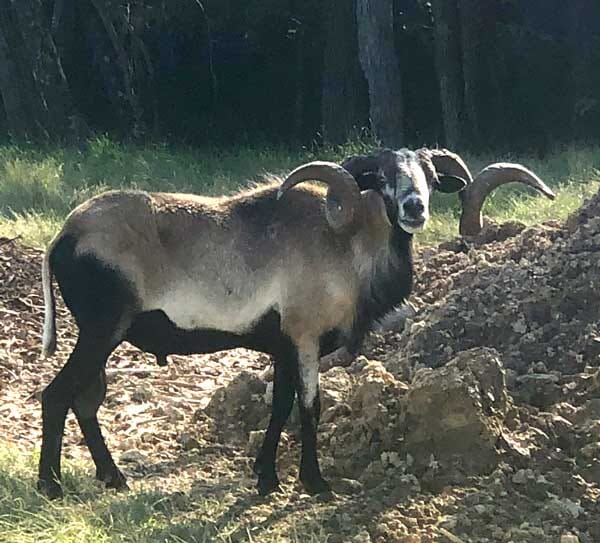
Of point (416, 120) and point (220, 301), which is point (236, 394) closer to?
point (220, 301)

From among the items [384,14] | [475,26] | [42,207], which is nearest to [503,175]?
[42,207]

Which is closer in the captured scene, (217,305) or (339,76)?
(217,305)

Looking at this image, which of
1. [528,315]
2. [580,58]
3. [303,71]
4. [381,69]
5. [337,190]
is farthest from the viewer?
[303,71]

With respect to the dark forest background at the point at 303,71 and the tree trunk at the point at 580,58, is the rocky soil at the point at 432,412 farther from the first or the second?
the tree trunk at the point at 580,58

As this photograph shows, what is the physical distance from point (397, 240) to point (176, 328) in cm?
126

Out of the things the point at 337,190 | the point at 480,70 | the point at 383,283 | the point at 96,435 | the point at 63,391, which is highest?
the point at 337,190

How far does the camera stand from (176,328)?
6.22 meters

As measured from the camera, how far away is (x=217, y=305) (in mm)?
6250

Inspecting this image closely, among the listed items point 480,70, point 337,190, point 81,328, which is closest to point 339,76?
point 480,70

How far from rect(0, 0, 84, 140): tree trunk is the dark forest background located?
0.08 feet

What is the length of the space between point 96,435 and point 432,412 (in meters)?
1.80

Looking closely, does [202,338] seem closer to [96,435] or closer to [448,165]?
[96,435]

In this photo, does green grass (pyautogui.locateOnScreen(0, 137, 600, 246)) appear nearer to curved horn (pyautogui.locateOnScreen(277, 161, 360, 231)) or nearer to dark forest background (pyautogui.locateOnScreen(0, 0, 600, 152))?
dark forest background (pyautogui.locateOnScreen(0, 0, 600, 152))

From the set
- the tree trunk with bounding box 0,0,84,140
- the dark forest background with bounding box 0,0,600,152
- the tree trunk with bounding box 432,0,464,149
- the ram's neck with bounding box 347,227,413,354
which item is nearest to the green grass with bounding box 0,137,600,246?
the tree trunk with bounding box 0,0,84,140
